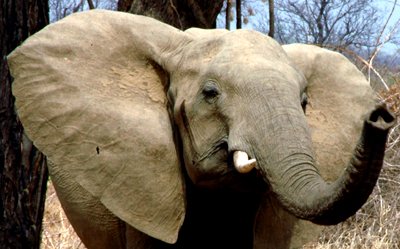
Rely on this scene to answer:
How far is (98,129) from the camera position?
3422mm

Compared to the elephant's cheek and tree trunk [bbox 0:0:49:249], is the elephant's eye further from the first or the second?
tree trunk [bbox 0:0:49:249]

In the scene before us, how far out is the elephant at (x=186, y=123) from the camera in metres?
3.08

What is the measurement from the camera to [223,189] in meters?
3.34

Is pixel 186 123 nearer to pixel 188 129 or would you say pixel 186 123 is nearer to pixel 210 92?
pixel 188 129

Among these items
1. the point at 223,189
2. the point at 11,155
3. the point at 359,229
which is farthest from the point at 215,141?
the point at 359,229

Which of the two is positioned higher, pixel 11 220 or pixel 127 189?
pixel 127 189

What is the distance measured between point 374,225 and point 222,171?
3.10 metres

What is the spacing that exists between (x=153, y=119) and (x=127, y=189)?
0.24 meters

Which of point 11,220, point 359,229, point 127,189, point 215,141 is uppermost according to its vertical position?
point 215,141

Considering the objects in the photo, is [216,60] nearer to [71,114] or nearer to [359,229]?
[71,114]

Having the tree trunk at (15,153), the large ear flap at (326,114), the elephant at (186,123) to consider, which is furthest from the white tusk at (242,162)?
the tree trunk at (15,153)

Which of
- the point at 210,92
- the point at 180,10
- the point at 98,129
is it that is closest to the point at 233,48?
the point at 210,92

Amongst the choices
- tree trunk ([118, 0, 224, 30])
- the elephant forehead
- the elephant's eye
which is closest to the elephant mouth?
the elephant's eye

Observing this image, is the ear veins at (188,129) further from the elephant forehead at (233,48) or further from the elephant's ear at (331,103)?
the elephant's ear at (331,103)
